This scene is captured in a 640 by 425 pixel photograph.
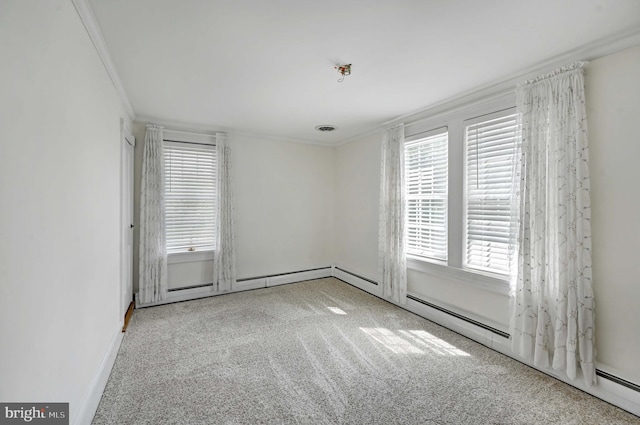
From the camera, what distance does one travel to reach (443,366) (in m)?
2.41

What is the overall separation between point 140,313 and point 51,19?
10.8ft

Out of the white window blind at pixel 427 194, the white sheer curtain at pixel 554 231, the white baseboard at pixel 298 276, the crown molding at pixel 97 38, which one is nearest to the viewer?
the crown molding at pixel 97 38

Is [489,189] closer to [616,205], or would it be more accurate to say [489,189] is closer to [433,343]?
[616,205]

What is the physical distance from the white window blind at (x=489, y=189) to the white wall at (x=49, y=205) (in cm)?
325

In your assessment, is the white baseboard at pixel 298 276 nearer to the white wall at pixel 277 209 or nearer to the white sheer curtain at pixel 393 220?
the white wall at pixel 277 209

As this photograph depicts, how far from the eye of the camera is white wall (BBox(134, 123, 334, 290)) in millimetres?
4469

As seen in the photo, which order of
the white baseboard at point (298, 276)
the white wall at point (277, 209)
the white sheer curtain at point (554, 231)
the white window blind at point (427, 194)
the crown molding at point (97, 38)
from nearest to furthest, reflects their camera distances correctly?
the crown molding at point (97, 38)
the white sheer curtain at point (554, 231)
the white window blind at point (427, 194)
the white wall at point (277, 209)
the white baseboard at point (298, 276)

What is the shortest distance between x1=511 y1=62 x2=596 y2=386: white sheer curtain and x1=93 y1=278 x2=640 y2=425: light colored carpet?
341mm

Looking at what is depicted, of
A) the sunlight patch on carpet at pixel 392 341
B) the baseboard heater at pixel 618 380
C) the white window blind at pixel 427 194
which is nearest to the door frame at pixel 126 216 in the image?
the sunlight patch on carpet at pixel 392 341

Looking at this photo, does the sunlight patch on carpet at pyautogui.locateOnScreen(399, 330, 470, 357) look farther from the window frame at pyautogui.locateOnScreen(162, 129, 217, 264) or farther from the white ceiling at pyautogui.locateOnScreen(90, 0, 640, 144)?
the window frame at pyautogui.locateOnScreen(162, 129, 217, 264)

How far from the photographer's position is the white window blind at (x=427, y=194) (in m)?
3.31

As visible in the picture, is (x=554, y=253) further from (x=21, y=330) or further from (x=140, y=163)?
(x=140, y=163)

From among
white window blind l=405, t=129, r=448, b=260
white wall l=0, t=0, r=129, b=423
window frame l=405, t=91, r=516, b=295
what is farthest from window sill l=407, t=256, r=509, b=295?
white wall l=0, t=0, r=129, b=423

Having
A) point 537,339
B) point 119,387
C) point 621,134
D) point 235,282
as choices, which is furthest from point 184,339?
point 621,134
